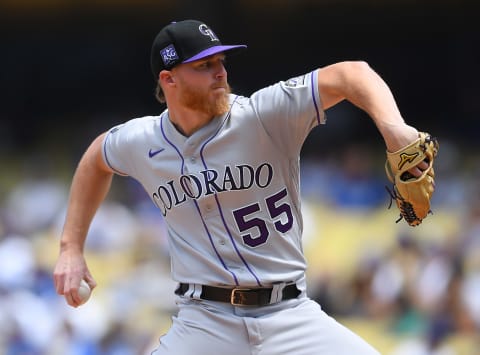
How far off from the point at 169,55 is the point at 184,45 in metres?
0.07

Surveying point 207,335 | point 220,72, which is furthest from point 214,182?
point 207,335

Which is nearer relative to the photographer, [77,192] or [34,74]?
[77,192]

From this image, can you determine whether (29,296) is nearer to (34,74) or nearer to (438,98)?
(438,98)

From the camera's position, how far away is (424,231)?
6.91 meters

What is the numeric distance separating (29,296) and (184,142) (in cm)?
464

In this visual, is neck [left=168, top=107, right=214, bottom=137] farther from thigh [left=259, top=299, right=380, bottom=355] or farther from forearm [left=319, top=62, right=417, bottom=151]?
thigh [left=259, top=299, right=380, bottom=355]

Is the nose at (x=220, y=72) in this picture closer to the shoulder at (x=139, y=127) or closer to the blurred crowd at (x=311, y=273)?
the shoulder at (x=139, y=127)

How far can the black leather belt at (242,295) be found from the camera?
3.12 m

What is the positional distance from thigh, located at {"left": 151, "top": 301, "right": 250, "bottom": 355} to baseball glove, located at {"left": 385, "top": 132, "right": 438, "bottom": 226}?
66 cm

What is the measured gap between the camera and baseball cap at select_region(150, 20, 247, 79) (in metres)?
3.13

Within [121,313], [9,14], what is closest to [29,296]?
[121,313]

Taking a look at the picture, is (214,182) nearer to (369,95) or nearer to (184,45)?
(184,45)

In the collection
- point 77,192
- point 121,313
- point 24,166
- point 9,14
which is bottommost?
point 121,313

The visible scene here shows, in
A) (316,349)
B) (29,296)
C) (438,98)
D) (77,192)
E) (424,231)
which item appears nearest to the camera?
(316,349)
